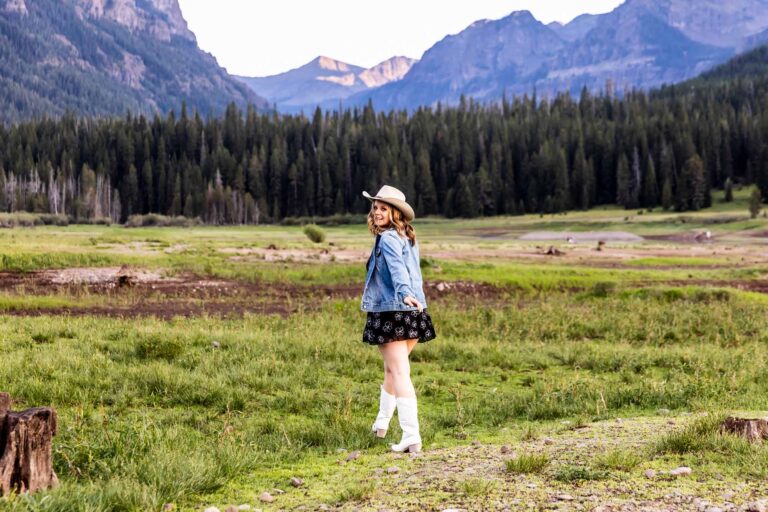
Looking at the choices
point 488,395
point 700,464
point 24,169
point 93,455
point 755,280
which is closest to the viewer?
point 700,464

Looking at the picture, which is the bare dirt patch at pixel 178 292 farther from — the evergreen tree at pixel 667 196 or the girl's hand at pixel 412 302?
the evergreen tree at pixel 667 196

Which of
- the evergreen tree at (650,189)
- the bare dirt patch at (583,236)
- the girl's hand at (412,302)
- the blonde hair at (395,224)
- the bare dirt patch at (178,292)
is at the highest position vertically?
the evergreen tree at (650,189)

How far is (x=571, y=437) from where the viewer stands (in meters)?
Result: 8.58

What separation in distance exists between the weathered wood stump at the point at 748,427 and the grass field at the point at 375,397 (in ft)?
0.53

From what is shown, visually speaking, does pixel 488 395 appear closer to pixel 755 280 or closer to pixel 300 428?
pixel 300 428

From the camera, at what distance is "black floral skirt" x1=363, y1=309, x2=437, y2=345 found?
8.47 m

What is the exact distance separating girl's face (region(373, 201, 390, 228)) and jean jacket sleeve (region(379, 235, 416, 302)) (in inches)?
9.7

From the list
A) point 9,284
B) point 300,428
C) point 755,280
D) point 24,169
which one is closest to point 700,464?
point 300,428

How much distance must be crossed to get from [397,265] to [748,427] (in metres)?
4.19

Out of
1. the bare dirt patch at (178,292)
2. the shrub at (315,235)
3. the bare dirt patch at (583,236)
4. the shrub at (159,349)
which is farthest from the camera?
the bare dirt patch at (583,236)

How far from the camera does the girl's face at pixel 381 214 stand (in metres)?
8.66

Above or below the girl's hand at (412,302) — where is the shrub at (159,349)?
below

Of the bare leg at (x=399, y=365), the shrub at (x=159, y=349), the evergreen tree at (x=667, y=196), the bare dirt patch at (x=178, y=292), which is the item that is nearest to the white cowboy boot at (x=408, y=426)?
the bare leg at (x=399, y=365)

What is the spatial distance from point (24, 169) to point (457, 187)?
96.0 metres
